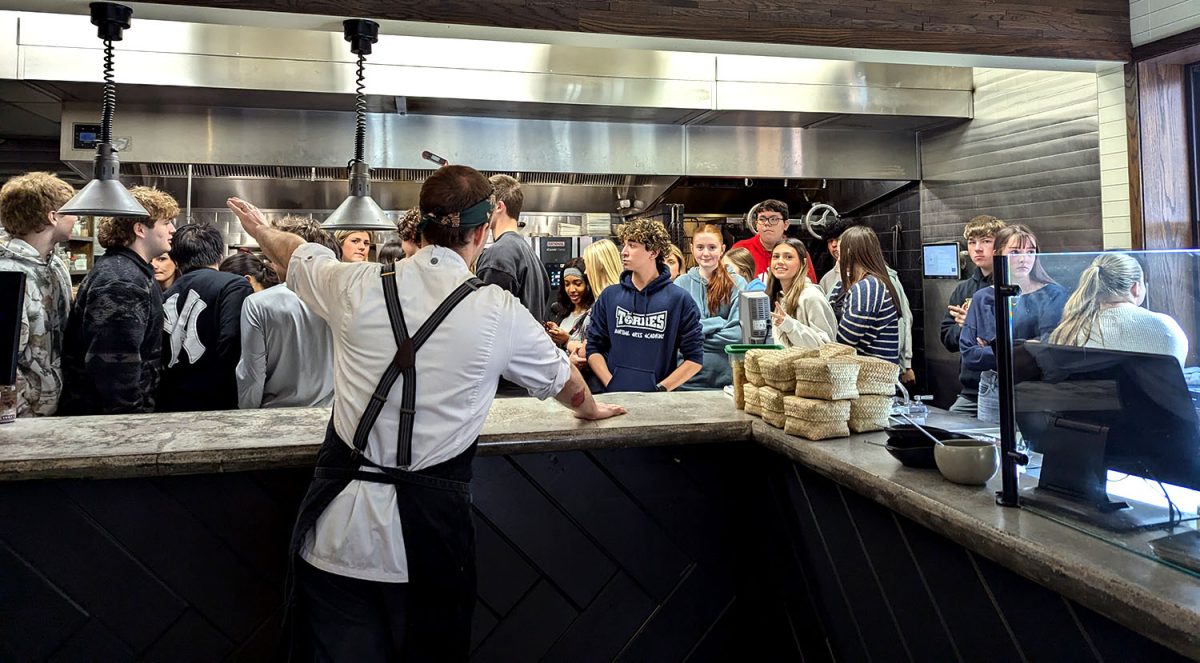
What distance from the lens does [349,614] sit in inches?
66.4

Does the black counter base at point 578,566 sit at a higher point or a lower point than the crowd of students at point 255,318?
lower

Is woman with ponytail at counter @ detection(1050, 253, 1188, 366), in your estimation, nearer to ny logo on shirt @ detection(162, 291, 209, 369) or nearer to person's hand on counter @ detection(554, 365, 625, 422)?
person's hand on counter @ detection(554, 365, 625, 422)

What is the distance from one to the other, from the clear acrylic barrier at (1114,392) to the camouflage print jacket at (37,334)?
3.14 meters

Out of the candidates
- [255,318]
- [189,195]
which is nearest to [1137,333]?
[255,318]

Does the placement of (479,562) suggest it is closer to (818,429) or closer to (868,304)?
(818,429)

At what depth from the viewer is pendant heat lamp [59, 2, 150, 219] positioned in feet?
8.96

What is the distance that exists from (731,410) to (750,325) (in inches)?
16.1

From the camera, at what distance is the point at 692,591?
2375 mm

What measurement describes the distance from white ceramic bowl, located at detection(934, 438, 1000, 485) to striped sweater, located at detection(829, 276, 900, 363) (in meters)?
1.98

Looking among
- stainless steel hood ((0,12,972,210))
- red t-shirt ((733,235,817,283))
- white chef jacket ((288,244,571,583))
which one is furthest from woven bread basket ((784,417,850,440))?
stainless steel hood ((0,12,972,210))

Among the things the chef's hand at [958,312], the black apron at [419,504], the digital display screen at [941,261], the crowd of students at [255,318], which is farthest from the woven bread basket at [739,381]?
the digital display screen at [941,261]

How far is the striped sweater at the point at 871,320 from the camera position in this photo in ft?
11.9

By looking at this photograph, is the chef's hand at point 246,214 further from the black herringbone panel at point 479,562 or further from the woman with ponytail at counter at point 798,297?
the woman with ponytail at counter at point 798,297

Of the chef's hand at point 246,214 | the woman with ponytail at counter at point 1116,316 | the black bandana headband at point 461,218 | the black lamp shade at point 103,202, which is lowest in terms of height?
the woman with ponytail at counter at point 1116,316
